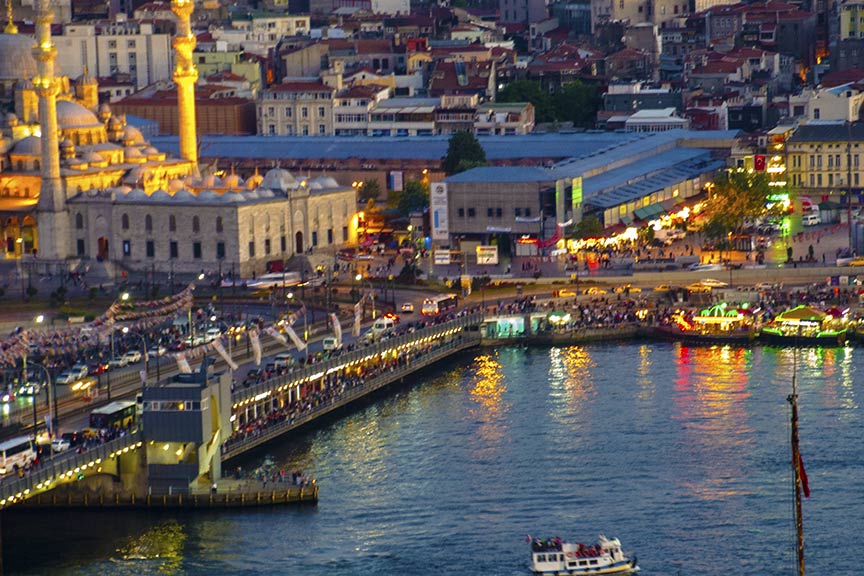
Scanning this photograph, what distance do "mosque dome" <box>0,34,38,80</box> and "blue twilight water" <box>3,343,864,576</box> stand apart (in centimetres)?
2822

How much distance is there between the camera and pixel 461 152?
71.4m

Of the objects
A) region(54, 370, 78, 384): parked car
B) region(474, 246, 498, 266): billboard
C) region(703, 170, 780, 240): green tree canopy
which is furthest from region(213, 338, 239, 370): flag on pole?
region(703, 170, 780, 240): green tree canopy

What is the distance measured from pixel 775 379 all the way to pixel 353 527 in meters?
12.9

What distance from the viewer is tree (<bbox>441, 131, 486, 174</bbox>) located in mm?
71188

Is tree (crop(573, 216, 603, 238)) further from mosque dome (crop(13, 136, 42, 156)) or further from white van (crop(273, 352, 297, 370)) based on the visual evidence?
white van (crop(273, 352, 297, 370))

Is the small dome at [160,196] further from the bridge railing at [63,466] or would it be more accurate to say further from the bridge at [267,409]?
the bridge railing at [63,466]

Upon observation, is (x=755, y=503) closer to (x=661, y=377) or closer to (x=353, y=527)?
(x=353, y=527)

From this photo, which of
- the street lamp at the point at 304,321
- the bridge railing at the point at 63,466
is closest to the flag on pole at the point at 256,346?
the street lamp at the point at 304,321

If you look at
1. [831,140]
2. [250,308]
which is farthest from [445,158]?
[250,308]

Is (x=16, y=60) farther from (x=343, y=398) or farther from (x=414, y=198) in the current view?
(x=343, y=398)

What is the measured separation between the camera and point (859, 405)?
46.8 metres

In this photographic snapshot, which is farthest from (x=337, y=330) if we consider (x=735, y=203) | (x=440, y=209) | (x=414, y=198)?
(x=414, y=198)

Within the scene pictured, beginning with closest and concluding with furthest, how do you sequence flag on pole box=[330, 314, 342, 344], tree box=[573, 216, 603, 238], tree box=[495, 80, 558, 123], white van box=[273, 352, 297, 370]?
white van box=[273, 352, 297, 370] < flag on pole box=[330, 314, 342, 344] < tree box=[573, 216, 603, 238] < tree box=[495, 80, 558, 123]

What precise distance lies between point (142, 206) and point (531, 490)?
79.6ft
